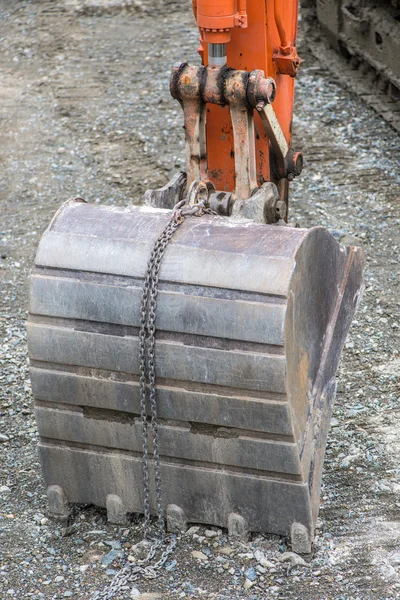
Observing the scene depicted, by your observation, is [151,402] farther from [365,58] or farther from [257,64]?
[365,58]

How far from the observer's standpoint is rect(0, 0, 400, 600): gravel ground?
360 cm

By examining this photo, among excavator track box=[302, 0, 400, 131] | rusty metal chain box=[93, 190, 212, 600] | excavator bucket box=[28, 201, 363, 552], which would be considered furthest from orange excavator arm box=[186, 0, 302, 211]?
excavator track box=[302, 0, 400, 131]

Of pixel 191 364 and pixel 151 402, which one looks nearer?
pixel 191 364

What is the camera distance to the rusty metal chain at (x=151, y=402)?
3.31 metres

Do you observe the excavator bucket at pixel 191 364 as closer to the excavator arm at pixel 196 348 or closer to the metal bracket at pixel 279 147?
the excavator arm at pixel 196 348

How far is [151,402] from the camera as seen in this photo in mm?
3420

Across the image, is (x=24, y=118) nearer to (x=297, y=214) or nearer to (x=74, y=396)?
(x=297, y=214)

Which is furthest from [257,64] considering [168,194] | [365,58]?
[365,58]

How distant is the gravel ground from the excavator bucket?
0.17m

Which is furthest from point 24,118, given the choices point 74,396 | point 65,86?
point 74,396

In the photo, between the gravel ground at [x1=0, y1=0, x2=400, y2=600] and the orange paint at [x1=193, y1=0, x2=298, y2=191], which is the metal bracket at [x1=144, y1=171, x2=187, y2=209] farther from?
the gravel ground at [x1=0, y1=0, x2=400, y2=600]

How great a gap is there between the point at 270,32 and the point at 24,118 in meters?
4.64

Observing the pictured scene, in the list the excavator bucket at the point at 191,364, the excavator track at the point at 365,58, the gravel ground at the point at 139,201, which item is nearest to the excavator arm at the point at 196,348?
the excavator bucket at the point at 191,364

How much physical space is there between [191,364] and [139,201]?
12.1ft
